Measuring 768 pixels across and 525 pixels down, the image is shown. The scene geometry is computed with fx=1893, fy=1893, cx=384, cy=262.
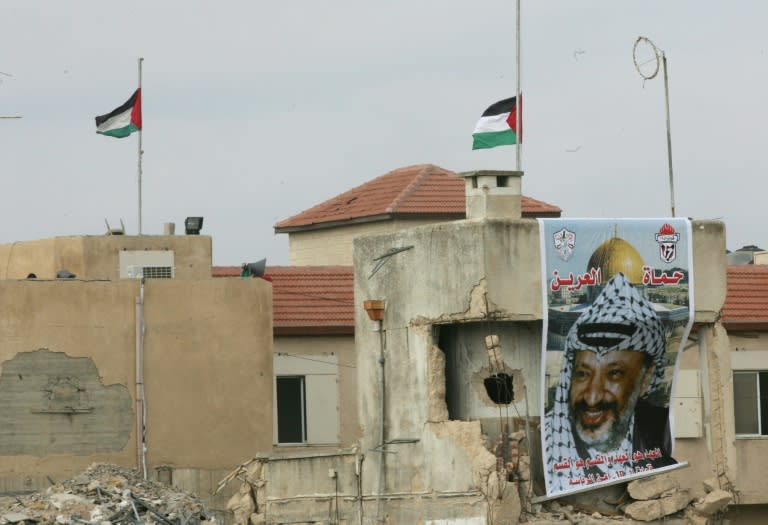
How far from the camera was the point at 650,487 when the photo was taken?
28.4m

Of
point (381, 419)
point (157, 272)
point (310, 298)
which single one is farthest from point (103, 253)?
point (381, 419)

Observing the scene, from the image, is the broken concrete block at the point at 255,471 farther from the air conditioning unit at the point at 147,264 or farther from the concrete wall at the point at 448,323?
the air conditioning unit at the point at 147,264

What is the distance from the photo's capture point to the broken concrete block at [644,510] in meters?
28.0

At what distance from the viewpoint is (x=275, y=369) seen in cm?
3725

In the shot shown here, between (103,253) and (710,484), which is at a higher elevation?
(103,253)

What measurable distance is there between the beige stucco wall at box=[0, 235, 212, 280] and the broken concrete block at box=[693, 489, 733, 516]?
1227 cm

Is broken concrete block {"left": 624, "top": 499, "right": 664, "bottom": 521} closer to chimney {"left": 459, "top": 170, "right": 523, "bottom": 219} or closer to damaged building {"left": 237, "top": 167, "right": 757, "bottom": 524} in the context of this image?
damaged building {"left": 237, "top": 167, "right": 757, "bottom": 524}

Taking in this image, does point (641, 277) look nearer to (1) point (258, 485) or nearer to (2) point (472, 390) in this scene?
(2) point (472, 390)

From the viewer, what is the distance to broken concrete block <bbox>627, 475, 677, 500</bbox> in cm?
2830

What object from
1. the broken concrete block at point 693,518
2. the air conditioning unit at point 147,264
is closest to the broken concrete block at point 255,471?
the air conditioning unit at point 147,264

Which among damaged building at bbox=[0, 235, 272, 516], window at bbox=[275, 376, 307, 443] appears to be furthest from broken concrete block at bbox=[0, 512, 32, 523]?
window at bbox=[275, 376, 307, 443]

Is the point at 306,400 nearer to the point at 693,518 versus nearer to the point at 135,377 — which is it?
the point at 135,377

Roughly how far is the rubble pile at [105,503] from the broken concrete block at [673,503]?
7.84 m

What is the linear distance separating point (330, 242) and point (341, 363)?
360 inches
